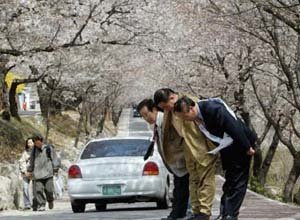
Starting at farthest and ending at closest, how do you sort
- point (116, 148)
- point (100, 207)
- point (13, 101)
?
point (13, 101) → point (100, 207) → point (116, 148)

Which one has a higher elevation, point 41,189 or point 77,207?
point 41,189

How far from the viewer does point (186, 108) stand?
822cm

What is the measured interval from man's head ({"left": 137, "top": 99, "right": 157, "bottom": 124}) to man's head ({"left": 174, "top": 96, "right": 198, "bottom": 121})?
1.08 meters

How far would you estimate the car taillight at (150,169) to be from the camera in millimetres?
→ 15031

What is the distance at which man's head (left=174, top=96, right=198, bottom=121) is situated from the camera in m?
8.21

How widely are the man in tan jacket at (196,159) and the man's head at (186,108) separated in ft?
0.95

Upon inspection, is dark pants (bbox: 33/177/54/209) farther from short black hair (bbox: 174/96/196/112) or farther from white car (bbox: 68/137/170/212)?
short black hair (bbox: 174/96/196/112)

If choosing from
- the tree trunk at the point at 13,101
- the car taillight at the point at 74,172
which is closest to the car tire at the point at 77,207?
the car taillight at the point at 74,172

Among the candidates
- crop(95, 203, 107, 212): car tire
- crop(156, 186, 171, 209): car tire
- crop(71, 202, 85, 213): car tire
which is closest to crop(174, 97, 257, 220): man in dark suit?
crop(156, 186, 171, 209): car tire

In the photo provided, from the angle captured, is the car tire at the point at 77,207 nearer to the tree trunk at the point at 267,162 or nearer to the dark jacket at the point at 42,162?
the dark jacket at the point at 42,162

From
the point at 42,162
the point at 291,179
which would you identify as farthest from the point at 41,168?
the point at 291,179

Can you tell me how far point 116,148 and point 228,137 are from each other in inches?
302

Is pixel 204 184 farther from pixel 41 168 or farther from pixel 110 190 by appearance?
pixel 41 168

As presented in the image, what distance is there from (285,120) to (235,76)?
131 inches
